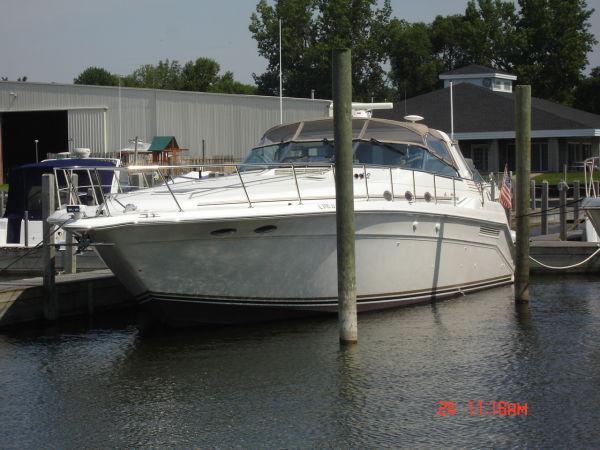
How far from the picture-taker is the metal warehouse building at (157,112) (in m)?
43.3

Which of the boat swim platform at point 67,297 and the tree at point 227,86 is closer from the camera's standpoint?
the boat swim platform at point 67,297

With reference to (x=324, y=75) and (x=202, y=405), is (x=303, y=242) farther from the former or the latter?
(x=324, y=75)

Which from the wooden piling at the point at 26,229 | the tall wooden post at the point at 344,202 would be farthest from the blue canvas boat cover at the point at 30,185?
the tall wooden post at the point at 344,202

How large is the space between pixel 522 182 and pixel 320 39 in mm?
53899

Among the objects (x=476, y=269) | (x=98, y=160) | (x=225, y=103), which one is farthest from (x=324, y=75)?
(x=476, y=269)

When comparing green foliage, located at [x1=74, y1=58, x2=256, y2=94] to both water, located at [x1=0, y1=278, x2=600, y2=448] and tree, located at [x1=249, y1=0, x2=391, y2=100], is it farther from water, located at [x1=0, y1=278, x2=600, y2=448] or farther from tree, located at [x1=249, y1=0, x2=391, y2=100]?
water, located at [x1=0, y1=278, x2=600, y2=448]

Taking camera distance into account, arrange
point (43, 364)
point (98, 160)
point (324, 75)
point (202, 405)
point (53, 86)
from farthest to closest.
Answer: point (324, 75)
point (53, 86)
point (98, 160)
point (43, 364)
point (202, 405)

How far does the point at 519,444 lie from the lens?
28.0 ft

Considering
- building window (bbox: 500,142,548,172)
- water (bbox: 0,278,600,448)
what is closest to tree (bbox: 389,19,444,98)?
building window (bbox: 500,142,548,172)

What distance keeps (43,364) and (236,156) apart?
3378cm

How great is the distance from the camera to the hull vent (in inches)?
600
